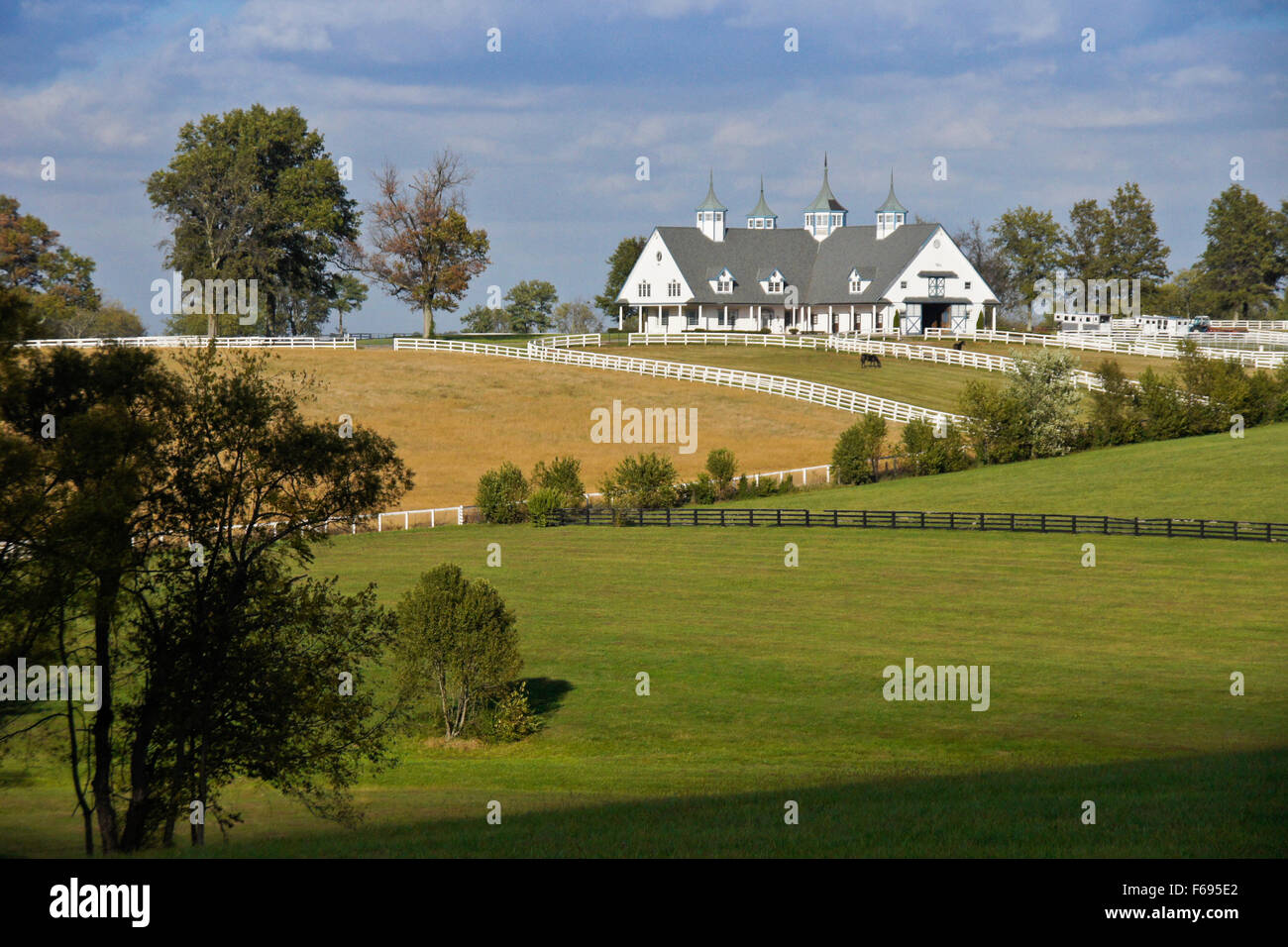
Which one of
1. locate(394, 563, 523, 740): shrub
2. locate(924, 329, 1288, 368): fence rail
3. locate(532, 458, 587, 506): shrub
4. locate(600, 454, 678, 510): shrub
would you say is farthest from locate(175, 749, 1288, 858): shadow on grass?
locate(924, 329, 1288, 368): fence rail

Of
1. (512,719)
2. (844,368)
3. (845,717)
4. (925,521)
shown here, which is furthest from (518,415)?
(845,717)

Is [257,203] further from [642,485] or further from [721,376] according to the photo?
[642,485]

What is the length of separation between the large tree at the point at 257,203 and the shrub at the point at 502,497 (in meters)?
51.8

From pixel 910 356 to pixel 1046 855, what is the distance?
78.4 m

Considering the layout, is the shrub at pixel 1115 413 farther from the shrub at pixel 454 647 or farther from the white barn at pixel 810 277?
the shrub at pixel 454 647

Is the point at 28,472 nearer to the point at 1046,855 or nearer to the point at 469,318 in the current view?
the point at 1046,855

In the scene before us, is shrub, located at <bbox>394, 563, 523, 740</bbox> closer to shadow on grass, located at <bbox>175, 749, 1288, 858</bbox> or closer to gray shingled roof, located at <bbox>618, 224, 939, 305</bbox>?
shadow on grass, located at <bbox>175, 749, 1288, 858</bbox>

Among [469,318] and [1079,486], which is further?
[469,318]

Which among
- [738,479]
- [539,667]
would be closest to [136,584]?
[539,667]

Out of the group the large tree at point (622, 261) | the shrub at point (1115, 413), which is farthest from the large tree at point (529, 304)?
the shrub at point (1115, 413)

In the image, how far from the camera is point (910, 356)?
289ft

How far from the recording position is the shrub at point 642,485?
53438 millimetres

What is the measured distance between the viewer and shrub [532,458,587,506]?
53.2 metres

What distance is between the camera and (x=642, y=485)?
53469mm
